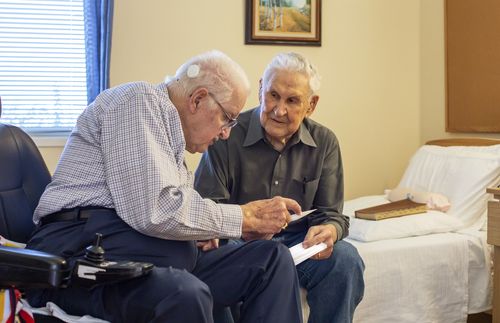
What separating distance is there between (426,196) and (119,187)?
6.08ft

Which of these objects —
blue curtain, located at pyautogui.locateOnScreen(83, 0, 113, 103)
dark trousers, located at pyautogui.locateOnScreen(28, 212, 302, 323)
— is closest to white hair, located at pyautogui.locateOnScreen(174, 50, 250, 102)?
dark trousers, located at pyautogui.locateOnScreen(28, 212, 302, 323)

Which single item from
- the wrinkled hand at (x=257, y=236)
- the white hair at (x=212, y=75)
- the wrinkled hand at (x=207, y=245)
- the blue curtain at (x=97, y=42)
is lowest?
the wrinkled hand at (x=207, y=245)

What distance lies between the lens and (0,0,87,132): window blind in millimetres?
3012

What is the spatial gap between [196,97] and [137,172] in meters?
0.30

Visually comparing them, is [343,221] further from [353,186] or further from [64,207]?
[353,186]

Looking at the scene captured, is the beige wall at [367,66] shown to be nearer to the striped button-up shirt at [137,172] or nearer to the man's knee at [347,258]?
the man's knee at [347,258]

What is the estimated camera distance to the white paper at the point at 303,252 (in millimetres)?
1826

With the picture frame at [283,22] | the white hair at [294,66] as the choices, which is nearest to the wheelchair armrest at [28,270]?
the white hair at [294,66]

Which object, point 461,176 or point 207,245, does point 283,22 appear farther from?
point 207,245

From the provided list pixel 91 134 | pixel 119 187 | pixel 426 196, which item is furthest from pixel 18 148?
pixel 426 196

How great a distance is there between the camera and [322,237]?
197cm

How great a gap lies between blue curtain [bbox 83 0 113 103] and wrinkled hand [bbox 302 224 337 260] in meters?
1.46

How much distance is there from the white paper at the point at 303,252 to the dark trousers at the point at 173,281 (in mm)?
158

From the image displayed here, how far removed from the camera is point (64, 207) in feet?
4.92
